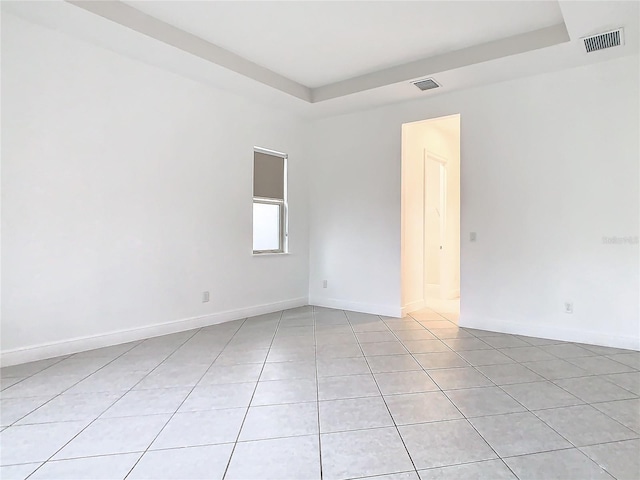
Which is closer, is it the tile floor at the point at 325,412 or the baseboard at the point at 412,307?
the tile floor at the point at 325,412

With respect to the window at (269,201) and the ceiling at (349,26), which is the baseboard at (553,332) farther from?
the ceiling at (349,26)

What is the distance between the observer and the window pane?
5.11 m

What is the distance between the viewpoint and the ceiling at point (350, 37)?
3029 mm

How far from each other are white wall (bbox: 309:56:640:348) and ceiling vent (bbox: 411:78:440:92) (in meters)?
0.32

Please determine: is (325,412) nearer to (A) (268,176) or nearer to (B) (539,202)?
(B) (539,202)

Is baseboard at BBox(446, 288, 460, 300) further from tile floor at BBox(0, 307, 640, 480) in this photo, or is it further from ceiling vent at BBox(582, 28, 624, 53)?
ceiling vent at BBox(582, 28, 624, 53)

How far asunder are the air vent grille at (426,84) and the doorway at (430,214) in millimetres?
440

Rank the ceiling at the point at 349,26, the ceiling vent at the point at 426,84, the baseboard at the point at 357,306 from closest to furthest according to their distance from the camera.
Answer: the ceiling at the point at 349,26, the ceiling vent at the point at 426,84, the baseboard at the point at 357,306

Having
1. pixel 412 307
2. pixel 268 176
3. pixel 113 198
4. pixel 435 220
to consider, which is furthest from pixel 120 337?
pixel 435 220

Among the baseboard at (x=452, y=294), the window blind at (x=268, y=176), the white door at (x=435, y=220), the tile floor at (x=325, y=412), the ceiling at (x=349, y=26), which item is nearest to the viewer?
the tile floor at (x=325, y=412)

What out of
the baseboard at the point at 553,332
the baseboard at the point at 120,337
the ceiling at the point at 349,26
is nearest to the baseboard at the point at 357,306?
the baseboard at the point at 120,337

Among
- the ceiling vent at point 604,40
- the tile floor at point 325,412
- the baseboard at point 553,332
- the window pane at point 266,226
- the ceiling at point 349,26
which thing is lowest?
the tile floor at point 325,412

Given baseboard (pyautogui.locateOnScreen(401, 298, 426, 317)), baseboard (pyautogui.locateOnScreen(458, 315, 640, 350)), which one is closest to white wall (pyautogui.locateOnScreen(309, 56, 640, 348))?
baseboard (pyautogui.locateOnScreen(458, 315, 640, 350))

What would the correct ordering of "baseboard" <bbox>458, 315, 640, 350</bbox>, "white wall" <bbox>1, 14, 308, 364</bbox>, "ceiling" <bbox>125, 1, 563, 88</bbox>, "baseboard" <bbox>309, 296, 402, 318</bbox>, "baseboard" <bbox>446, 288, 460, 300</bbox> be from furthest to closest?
1. "baseboard" <bbox>446, 288, 460, 300</bbox>
2. "baseboard" <bbox>309, 296, 402, 318</bbox>
3. "baseboard" <bbox>458, 315, 640, 350</bbox>
4. "ceiling" <bbox>125, 1, 563, 88</bbox>
5. "white wall" <bbox>1, 14, 308, 364</bbox>
